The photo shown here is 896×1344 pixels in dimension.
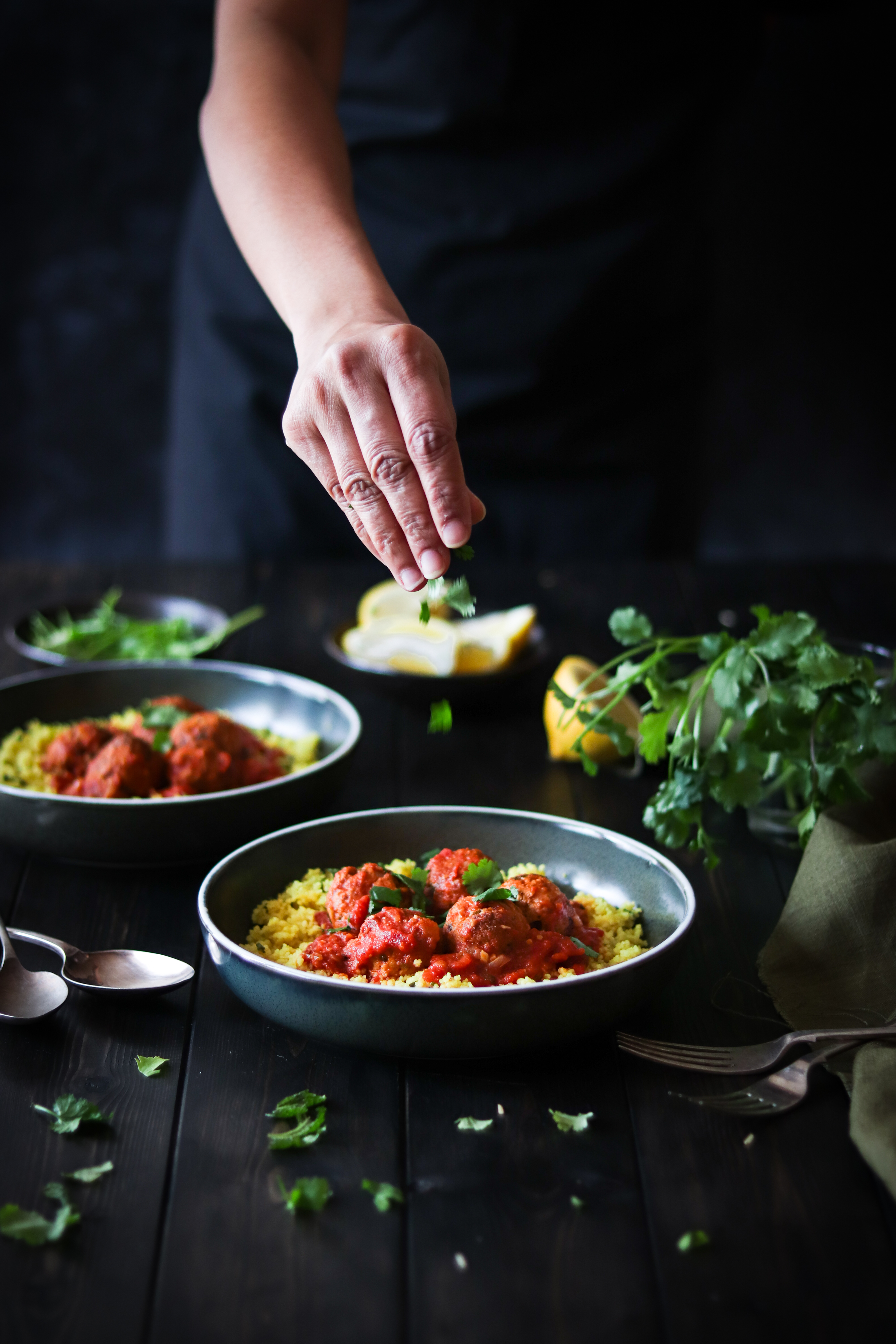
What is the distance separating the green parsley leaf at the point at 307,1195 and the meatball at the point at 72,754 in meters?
0.68

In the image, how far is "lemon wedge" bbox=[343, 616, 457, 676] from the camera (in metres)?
1.84

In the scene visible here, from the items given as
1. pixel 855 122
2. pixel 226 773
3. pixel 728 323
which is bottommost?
pixel 728 323

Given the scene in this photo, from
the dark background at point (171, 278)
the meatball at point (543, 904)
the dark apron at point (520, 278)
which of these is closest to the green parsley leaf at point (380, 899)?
the meatball at point (543, 904)

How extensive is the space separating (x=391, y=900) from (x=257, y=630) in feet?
3.69

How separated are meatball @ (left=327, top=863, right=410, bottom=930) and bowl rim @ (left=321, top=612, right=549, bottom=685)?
2.11 ft

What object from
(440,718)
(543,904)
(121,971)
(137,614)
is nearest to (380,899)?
(543,904)

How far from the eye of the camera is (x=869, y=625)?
2.17 meters

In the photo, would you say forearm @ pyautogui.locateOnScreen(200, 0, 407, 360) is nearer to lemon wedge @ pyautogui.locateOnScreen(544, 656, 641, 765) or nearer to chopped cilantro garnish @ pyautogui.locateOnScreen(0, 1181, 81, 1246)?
lemon wedge @ pyautogui.locateOnScreen(544, 656, 641, 765)

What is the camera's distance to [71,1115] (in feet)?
3.24

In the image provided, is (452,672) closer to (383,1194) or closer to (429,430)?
(429,430)

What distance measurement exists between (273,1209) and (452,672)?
1.03 metres

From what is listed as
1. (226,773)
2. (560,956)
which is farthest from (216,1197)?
(226,773)

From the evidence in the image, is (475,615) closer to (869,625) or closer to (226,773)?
(869,625)

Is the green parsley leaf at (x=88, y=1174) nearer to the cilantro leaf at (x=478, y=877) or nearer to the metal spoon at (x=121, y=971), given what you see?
the metal spoon at (x=121, y=971)
